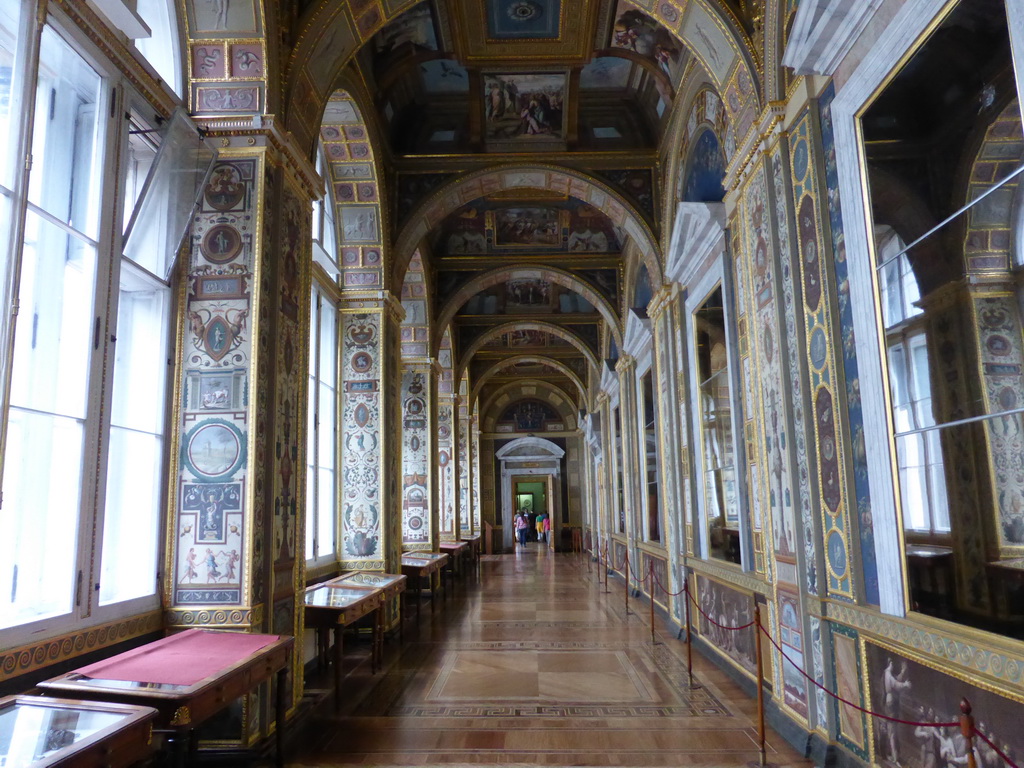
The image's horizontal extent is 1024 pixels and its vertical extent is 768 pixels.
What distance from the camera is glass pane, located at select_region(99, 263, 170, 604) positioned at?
4.94 meters

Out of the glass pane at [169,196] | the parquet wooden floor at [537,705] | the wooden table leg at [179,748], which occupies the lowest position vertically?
the parquet wooden floor at [537,705]

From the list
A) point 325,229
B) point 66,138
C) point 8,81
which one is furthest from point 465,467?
point 8,81

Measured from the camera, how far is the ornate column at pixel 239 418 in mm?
5285

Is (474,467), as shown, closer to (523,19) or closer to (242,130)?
(523,19)

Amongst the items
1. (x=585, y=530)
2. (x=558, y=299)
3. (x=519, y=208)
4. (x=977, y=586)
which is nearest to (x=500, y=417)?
(x=585, y=530)

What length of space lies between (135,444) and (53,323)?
1197 mm

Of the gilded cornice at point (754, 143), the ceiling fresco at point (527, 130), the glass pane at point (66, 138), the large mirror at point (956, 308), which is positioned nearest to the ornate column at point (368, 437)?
the ceiling fresco at point (527, 130)

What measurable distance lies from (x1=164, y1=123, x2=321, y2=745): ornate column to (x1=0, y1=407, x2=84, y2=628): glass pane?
3.64 ft

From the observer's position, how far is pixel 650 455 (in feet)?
42.6

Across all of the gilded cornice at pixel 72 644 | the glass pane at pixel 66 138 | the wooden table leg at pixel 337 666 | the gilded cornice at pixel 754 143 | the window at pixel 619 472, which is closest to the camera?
the gilded cornice at pixel 72 644

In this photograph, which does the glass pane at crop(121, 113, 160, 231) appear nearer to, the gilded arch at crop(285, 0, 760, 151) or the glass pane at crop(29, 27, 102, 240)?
the glass pane at crop(29, 27, 102, 240)

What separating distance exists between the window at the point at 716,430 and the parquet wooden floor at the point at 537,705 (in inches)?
58.5

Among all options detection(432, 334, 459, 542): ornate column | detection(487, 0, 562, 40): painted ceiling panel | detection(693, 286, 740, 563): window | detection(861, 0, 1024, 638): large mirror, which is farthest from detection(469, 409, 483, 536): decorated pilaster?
detection(861, 0, 1024, 638): large mirror

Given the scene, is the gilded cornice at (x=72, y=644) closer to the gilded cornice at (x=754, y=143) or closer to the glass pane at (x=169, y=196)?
the glass pane at (x=169, y=196)
